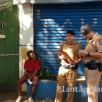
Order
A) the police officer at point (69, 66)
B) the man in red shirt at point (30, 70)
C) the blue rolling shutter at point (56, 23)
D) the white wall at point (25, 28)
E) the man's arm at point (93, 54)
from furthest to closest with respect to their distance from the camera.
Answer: the white wall at point (25, 28) < the blue rolling shutter at point (56, 23) < the man in red shirt at point (30, 70) < the police officer at point (69, 66) < the man's arm at point (93, 54)

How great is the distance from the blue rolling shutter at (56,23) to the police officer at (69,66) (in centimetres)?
119

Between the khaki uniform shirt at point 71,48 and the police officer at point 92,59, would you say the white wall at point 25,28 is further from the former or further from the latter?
the police officer at point 92,59

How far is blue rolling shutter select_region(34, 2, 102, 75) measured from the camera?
7.86 metres

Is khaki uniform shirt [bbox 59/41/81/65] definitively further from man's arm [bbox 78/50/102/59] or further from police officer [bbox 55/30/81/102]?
man's arm [bbox 78/50/102/59]

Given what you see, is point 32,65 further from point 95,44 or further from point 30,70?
point 95,44

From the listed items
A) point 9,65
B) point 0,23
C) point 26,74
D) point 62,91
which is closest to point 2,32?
point 0,23

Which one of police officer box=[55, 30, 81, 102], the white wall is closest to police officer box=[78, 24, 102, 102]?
police officer box=[55, 30, 81, 102]

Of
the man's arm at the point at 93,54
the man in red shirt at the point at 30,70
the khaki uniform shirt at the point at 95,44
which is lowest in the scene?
the man in red shirt at the point at 30,70

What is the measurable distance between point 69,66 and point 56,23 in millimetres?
1738

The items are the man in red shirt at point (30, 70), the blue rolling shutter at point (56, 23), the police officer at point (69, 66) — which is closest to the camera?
the police officer at point (69, 66)

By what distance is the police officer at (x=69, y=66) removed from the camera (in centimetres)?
668

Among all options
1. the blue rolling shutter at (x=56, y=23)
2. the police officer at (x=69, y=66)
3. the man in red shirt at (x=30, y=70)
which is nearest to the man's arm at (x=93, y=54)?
the police officer at (x=69, y=66)

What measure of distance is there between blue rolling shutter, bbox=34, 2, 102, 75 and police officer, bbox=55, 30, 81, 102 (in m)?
1.19

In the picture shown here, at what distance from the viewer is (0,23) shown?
8148 mm
